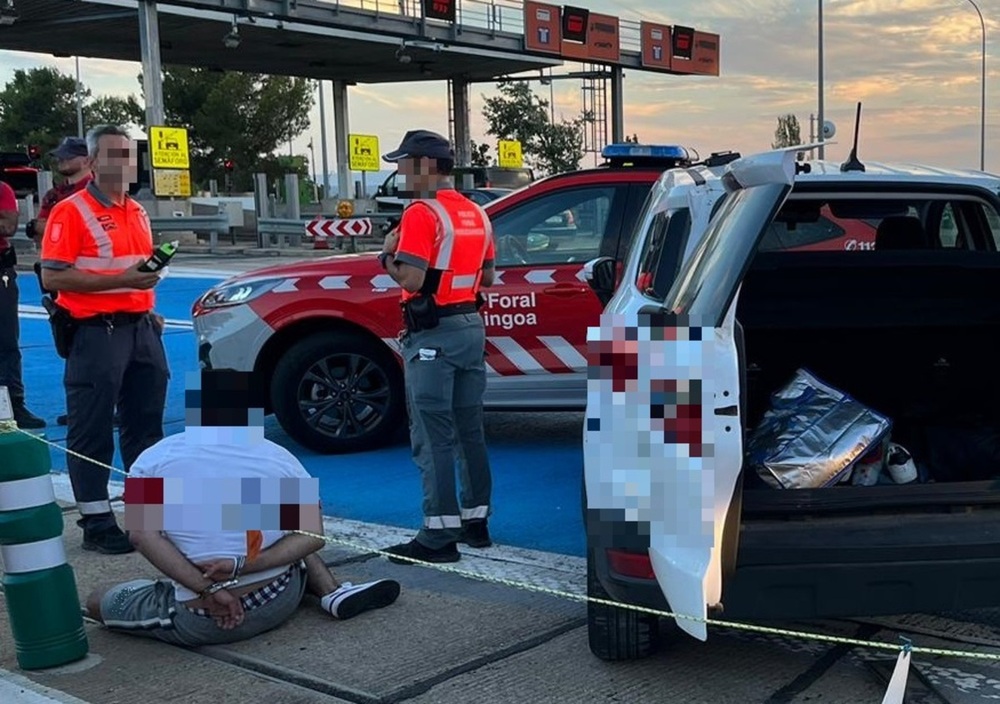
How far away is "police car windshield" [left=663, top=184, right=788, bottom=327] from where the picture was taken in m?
3.12

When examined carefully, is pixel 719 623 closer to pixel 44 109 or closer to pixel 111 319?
pixel 111 319

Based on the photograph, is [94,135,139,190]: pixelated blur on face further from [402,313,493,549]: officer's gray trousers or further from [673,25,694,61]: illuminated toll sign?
[673,25,694,61]: illuminated toll sign

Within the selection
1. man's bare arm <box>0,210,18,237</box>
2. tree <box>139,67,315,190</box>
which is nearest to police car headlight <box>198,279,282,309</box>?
man's bare arm <box>0,210,18,237</box>

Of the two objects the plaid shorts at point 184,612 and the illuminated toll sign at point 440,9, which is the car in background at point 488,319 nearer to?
the plaid shorts at point 184,612

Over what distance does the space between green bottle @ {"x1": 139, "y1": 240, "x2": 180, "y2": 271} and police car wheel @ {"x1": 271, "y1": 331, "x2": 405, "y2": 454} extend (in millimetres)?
1985

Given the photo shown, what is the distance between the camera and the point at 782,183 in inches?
124

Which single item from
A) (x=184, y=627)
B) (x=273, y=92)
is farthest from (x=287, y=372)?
(x=273, y=92)

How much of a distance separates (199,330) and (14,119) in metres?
67.4

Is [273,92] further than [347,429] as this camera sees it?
Yes

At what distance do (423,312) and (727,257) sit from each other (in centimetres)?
181

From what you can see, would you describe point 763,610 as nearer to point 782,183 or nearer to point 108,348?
point 782,183

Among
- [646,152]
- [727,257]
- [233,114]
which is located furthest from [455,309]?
[233,114]

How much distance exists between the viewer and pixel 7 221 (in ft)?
24.4

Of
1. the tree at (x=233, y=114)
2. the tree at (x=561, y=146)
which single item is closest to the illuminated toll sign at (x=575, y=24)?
the tree at (x=561, y=146)
